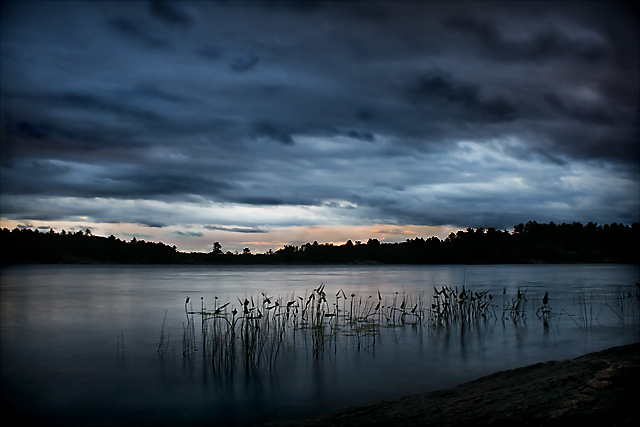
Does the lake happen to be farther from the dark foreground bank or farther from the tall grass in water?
the dark foreground bank

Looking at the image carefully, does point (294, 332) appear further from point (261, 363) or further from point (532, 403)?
point (532, 403)

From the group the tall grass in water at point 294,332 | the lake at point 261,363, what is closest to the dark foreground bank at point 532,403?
the lake at point 261,363

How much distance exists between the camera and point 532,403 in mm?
5613

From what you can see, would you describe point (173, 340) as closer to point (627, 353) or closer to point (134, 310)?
point (134, 310)

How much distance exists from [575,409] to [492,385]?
7.93 ft

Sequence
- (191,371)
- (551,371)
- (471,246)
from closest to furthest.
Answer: (551,371)
(191,371)
(471,246)

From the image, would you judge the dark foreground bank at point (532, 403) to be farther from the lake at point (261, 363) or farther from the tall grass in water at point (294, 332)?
the tall grass in water at point (294, 332)

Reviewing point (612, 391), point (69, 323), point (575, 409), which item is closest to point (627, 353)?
point (612, 391)

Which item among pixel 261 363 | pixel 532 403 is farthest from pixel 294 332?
pixel 532 403

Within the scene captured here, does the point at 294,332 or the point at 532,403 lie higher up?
the point at 532,403

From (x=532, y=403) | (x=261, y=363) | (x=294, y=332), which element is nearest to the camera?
(x=532, y=403)

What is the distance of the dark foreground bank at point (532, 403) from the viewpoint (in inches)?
196

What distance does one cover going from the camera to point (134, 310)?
80.1 feet

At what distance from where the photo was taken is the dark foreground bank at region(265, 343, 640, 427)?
16.3ft
